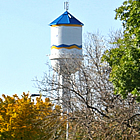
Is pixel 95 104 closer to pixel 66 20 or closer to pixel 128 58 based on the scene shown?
pixel 128 58

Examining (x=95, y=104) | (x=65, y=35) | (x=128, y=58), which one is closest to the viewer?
(x=128, y=58)

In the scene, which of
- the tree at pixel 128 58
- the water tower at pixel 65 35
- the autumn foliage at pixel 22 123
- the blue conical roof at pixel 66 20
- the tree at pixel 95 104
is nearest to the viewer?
the tree at pixel 128 58

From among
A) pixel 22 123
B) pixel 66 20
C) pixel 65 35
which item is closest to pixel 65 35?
pixel 65 35

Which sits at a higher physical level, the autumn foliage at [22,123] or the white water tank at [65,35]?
the white water tank at [65,35]

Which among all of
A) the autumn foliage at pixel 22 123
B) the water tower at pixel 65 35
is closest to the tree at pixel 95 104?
the autumn foliage at pixel 22 123

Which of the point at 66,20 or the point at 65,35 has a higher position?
the point at 66,20

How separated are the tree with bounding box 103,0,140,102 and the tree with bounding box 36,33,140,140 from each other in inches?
186

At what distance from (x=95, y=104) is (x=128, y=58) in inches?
339

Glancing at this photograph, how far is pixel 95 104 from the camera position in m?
25.3

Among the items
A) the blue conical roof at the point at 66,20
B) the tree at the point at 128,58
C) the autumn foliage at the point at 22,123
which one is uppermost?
the blue conical roof at the point at 66,20

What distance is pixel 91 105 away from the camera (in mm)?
25094

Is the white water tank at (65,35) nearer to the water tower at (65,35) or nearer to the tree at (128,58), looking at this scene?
the water tower at (65,35)

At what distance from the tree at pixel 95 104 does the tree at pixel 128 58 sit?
4.73 meters

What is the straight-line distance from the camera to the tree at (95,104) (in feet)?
75.4
